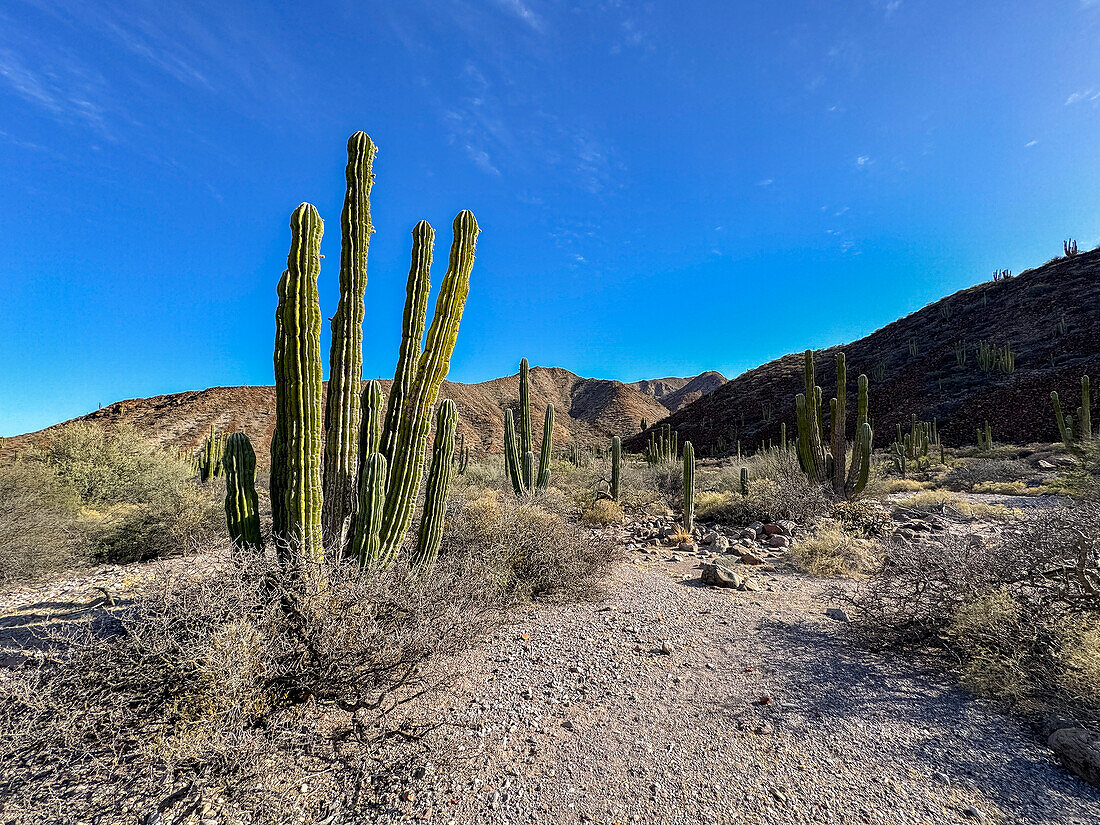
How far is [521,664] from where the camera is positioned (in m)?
3.96

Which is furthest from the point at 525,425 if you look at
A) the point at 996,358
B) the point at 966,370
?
the point at 966,370

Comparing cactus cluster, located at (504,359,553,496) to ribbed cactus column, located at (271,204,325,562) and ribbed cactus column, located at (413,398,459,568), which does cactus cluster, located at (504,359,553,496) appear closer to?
ribbed cactus column, located at (413,398,459,568)

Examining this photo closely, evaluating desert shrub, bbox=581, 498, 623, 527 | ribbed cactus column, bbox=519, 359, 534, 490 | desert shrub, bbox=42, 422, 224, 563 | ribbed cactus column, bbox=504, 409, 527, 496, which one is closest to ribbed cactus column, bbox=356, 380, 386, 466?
desert shrub, bbox=42, 422, 224, 563

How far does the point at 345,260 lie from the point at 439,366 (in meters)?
1.39

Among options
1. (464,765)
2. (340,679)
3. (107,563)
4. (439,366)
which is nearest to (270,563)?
(340,679)

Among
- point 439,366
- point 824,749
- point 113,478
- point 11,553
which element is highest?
point 439,366

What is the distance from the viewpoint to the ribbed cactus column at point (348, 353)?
14.2 ft

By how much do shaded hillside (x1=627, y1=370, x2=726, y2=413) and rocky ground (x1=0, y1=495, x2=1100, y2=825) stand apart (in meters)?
68.9

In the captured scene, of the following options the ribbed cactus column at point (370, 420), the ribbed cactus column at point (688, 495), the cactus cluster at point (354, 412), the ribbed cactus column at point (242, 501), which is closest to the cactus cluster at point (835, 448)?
the ribbed cactus column at point (688, 495)

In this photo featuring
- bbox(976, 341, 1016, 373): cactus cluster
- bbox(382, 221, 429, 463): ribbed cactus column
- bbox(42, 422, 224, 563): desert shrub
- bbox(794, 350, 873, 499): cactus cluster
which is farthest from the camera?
bbox(976, 341, 1016, 373): cactus cluster

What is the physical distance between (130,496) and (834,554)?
13755 millimetres

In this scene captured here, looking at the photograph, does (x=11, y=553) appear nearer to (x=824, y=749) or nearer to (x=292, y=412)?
(x=292, y=412)

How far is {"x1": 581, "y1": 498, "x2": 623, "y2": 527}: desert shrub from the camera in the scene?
9.88 meters

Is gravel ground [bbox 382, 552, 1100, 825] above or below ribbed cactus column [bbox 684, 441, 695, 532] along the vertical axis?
below
